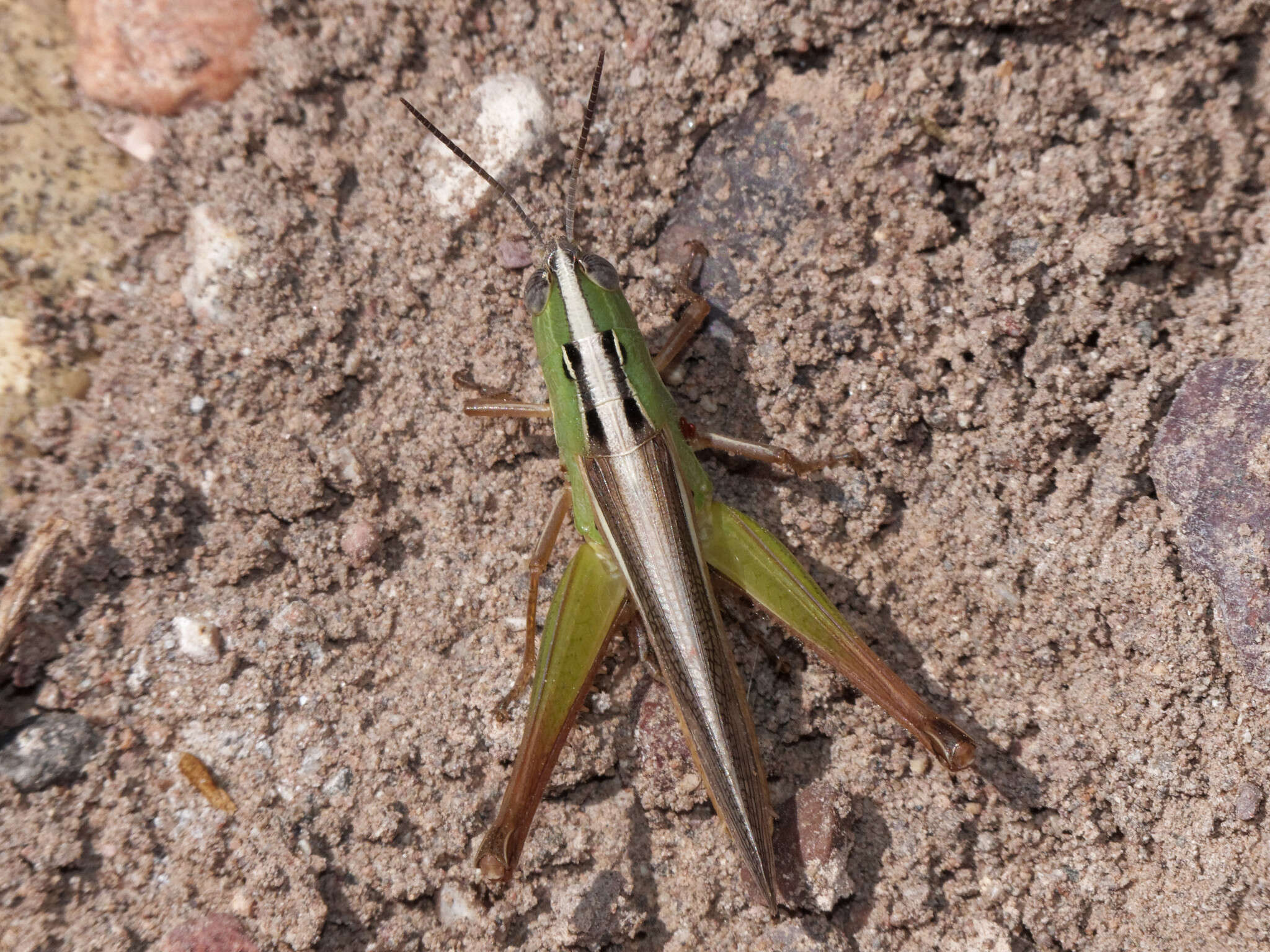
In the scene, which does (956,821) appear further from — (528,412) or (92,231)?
(92,231)

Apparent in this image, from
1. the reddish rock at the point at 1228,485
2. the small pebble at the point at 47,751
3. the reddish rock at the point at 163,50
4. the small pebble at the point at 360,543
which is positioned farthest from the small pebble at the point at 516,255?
the reddish rock at the point at 1228,485

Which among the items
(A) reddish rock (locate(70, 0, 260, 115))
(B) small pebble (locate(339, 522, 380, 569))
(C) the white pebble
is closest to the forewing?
(B) small pebble (locate(339, 522, 380, 569))

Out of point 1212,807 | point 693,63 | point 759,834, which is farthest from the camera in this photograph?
point 693,63

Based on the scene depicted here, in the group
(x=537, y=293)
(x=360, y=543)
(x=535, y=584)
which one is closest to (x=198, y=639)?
(x=360, y=543)

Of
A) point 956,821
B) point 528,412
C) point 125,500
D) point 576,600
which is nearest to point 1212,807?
point 956,821

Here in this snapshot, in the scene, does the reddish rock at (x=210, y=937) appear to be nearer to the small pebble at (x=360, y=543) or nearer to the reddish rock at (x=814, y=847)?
the small pebble at (x=360, y=543)

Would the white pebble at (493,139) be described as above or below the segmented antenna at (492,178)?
above

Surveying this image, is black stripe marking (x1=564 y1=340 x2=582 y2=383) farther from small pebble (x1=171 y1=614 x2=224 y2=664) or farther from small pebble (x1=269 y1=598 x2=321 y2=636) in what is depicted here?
small pebble (x1=171 y1=614 x2=224 y2=664)
